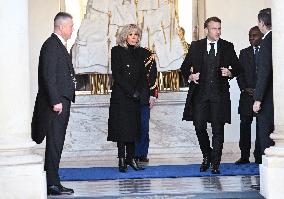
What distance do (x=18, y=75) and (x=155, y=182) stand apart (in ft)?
7.64

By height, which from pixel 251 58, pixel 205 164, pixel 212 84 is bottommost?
pixel 205 164

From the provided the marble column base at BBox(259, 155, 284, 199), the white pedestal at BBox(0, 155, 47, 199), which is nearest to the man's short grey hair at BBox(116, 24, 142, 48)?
the white pedestal at BBox(0, 155, 47, 199)

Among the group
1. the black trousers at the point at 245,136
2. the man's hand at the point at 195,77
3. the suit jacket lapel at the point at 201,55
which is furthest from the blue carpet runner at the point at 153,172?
the suit jacket lapel at the point at 201,55

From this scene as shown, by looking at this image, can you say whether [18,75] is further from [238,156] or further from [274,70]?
[238,156]

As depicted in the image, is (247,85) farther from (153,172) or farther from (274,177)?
(274,177)

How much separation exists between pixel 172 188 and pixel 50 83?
1729 millimetres

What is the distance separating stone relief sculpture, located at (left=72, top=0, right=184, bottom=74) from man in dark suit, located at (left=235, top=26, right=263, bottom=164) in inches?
73.6

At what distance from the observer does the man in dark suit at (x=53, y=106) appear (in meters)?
9.34

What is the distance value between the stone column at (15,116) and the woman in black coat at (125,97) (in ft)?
8.25

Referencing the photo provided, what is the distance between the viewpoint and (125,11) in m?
13.7

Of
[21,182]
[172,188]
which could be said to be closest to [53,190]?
[21,182]

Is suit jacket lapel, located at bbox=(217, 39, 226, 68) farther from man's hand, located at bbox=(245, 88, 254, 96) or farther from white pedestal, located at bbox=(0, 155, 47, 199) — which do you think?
white pedestal, located at bbox=(0, 155, 47, 199)

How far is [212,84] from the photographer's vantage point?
426 inches

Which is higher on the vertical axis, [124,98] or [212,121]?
[124,98]
